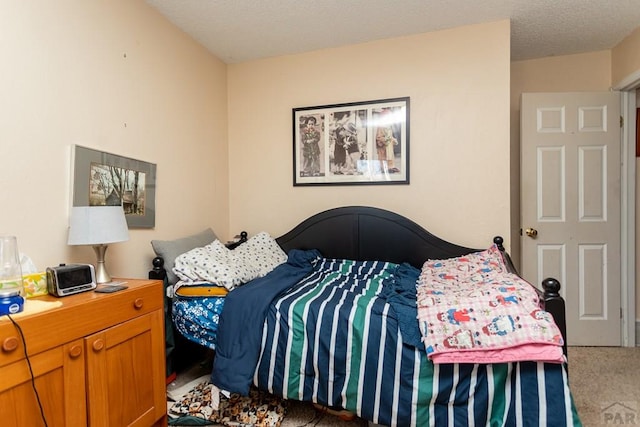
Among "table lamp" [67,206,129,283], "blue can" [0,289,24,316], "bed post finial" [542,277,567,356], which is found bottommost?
"bed post finial" [542,277,567,356]

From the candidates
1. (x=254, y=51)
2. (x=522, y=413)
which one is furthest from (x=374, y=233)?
(x=254, y=51)

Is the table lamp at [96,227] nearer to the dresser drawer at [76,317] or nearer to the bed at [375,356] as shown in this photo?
the dresser drawer at [76,317]

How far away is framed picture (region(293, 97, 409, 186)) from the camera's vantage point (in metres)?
2.56

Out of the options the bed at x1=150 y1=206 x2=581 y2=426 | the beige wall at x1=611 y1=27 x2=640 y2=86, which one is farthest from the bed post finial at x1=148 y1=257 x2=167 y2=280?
the beige wall at x1=611 y1=27 x2=640 y2=86

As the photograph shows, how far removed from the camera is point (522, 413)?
1273 millimetres

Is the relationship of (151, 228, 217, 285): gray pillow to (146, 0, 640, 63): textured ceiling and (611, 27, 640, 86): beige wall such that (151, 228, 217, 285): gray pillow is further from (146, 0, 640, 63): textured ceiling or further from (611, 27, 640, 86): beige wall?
(611, 27, 640, 86): beige wall

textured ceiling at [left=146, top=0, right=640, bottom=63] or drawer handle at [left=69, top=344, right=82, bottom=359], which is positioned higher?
textured ceiling at [left=146, top=0, right=640, bottom=63]

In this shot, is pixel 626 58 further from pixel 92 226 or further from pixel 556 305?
pixel 92 226

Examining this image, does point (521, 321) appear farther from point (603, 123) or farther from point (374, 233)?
point (603, 123)

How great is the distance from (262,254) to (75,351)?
4.35 ft

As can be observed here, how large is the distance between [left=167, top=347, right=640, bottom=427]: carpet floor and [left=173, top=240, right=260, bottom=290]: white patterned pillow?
Result: 2.22 ft

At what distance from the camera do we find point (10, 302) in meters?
1.03

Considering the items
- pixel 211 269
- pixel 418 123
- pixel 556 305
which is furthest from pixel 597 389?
pixel 211 269

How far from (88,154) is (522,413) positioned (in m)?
2.20
